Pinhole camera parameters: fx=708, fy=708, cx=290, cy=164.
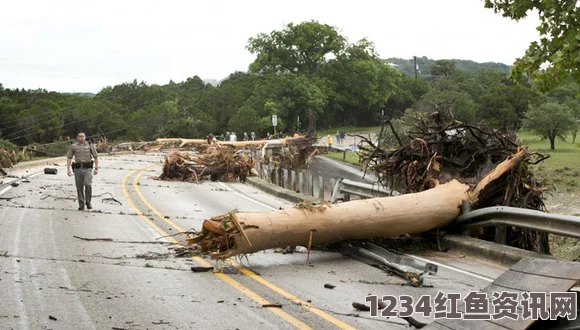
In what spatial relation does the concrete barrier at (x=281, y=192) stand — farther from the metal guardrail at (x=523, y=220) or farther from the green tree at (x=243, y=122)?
the green tree at (x=243, y=122)

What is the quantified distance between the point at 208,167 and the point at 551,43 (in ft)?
62.0

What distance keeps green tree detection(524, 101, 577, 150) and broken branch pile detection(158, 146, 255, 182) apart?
25.5 meters

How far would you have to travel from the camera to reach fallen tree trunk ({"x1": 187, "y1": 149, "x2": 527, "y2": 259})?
873cm

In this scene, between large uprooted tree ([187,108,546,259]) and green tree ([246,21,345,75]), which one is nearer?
large uprooted tree ([187,108,546,259])

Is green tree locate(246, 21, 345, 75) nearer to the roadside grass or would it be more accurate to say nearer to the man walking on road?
the roadside grass

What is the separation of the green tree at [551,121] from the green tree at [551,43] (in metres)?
36.9

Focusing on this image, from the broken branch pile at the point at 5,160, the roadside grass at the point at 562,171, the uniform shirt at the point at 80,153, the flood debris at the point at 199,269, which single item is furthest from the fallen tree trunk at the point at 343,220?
the broken branch pile at the point at 5,160

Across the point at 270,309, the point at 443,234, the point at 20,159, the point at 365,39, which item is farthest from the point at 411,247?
the point at 365,39

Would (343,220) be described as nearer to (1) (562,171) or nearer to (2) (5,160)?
(2) (5,160)

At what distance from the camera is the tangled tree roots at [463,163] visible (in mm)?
11383

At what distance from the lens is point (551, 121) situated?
154ft

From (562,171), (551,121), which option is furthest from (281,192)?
(551,121)

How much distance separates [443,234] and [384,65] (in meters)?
95.1

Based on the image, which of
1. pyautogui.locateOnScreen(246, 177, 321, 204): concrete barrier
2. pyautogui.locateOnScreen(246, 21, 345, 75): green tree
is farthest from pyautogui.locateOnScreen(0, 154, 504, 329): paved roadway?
pyautogui.locateOnScreen(246, 21, 345, 75): green tree
